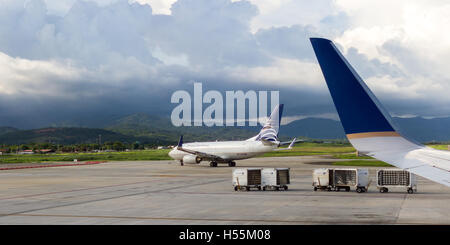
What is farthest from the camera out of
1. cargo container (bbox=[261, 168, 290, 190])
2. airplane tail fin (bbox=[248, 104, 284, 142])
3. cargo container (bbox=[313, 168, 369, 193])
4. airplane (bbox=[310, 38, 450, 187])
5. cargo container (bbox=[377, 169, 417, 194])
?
airplane tail fin (bbox=[248, 104, 284, 142])

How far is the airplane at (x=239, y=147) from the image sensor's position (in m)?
58.2

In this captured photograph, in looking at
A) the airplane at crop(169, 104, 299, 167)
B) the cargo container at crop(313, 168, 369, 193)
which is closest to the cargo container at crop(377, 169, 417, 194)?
the cargo container at crop(313, 168, 369, 193)

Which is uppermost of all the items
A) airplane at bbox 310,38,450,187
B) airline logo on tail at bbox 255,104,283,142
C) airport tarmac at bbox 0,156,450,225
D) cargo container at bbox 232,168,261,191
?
airline logo on tail at bbox 255,104,283,142

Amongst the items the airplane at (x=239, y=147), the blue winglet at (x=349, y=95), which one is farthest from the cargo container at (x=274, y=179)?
the airplane at (x=239, y=147)

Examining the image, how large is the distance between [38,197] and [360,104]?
24.8 m

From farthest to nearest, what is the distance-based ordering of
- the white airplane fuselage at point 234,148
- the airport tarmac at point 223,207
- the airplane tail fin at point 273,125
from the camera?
the airplane tail fin at point 273,125, the white airplane fuselage at point 234,148, the airport tarmac at point 223,207

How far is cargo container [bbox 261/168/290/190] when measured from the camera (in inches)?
1160

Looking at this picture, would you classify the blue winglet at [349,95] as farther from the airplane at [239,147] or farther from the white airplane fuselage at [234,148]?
the white airplane fuselage at [234,148]

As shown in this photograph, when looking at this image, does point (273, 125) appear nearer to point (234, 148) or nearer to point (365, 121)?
point (234, 148)

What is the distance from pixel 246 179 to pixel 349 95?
23.3 meters

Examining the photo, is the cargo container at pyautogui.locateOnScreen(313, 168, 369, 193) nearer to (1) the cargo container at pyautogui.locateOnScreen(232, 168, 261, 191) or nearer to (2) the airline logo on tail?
(1) the cargo container at pyautogui.locateOnScreen(232, 168, 261, 191)

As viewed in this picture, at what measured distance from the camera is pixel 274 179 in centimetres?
2945

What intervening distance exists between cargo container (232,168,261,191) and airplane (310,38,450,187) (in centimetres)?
2298
